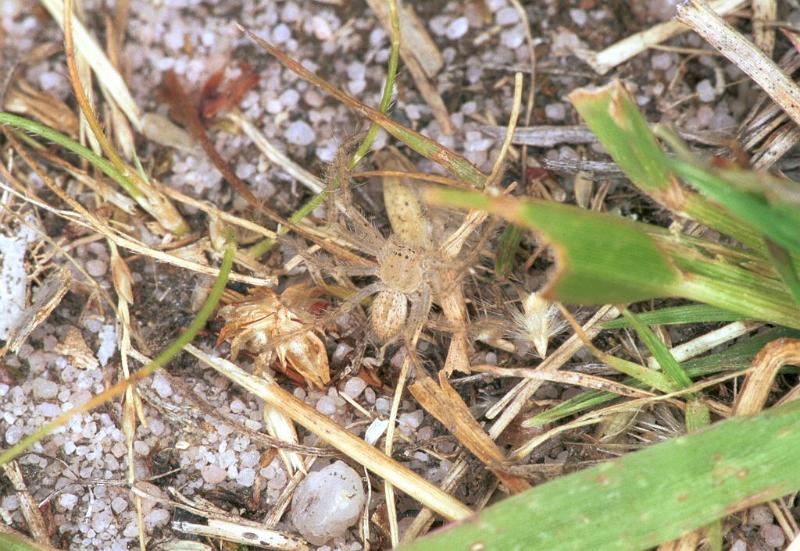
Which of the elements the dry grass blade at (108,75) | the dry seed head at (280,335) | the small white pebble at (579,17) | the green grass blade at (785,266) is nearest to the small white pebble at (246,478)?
the dry seed head at (280,335)

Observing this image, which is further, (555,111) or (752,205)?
(555,111)

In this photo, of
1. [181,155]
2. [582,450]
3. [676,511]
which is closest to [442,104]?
[181,155]

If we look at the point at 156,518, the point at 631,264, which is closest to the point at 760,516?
the point at 631,264

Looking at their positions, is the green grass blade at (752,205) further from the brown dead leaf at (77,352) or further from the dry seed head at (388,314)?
the brown dead leaf at (77,352)

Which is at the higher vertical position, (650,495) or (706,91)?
(706,91)

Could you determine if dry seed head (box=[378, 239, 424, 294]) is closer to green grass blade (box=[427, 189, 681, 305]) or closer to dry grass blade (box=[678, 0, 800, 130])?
green grass blade (box=[427, 189, 681, 305])

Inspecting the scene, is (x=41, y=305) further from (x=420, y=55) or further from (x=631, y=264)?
(x=631, y=264)
